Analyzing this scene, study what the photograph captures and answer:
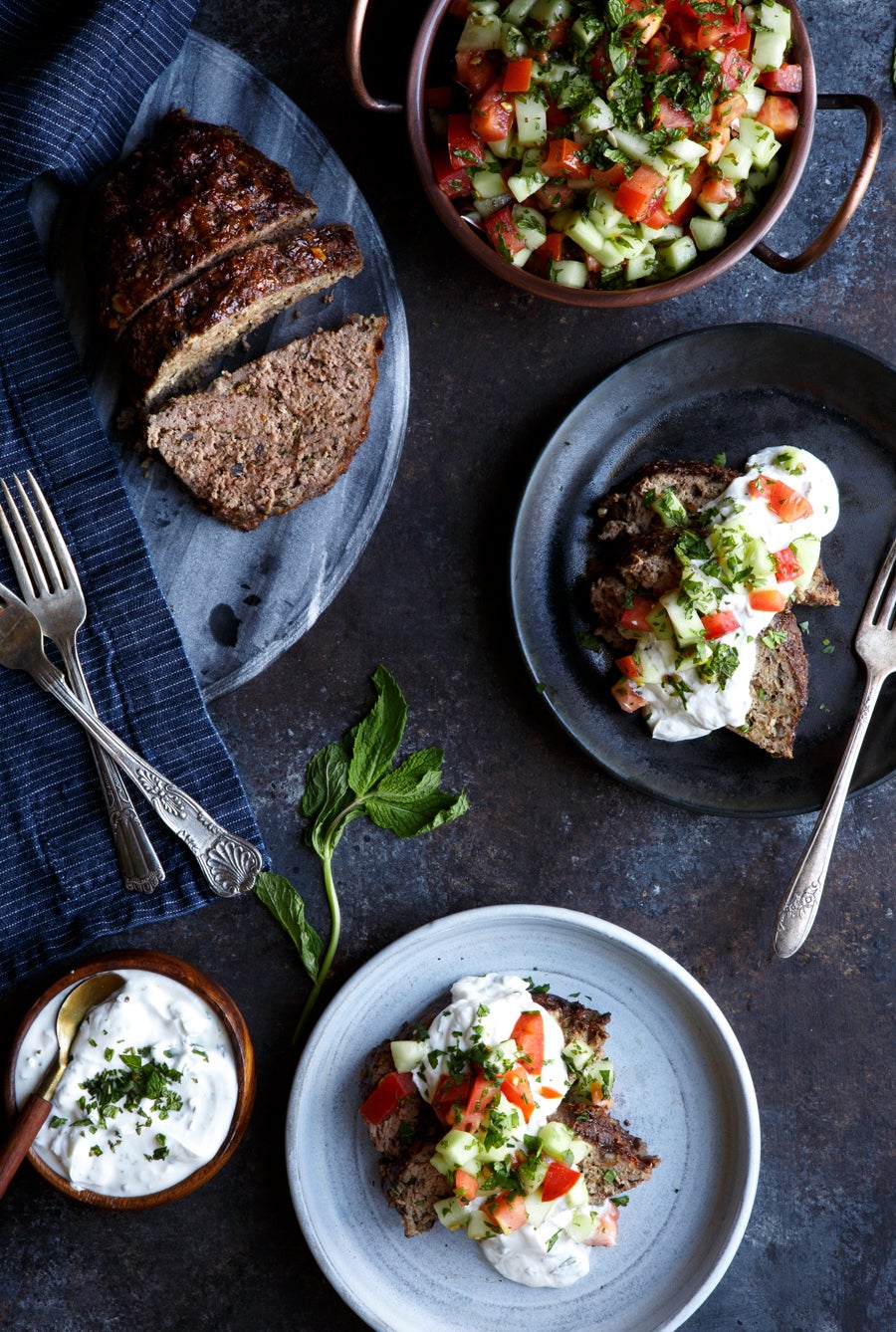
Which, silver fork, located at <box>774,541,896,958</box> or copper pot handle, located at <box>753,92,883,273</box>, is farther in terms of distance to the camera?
silver fork, located at <box>774,541,896,958</box>

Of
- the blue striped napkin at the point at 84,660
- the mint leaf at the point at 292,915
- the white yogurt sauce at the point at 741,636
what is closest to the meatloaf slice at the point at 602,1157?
the mint leaf at the point at 292,915

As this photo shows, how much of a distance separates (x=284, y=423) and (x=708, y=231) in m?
1.39

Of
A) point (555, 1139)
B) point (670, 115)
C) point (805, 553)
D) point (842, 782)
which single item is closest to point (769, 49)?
point (670, 115)

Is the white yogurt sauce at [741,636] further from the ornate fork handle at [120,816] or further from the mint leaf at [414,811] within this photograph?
the ornate fork handle at [120,816]

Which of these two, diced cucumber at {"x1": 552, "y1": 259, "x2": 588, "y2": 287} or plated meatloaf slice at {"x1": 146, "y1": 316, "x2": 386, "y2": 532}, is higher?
diced cucumber at {"x1": 552, "y1": 259, "x2": 588, "y2": 287}

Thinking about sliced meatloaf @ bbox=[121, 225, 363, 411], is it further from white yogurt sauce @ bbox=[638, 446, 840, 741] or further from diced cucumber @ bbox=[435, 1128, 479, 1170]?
→ diced cucumber @ bbox=[435, 1128, 479, 1170]

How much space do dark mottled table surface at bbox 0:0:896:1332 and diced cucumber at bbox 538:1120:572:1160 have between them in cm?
72

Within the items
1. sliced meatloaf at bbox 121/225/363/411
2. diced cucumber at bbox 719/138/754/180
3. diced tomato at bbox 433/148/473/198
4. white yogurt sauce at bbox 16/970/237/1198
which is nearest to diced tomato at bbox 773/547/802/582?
diced cucumber at bbox 719/138/754/180

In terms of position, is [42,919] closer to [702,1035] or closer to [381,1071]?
[381,1071]

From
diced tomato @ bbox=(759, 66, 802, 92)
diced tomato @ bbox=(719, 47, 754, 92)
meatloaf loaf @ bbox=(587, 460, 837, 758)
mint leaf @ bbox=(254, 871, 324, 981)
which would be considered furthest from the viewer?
mint leaf @ bbox=(254, 871, 324, 981)

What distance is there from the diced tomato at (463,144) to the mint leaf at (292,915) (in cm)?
228

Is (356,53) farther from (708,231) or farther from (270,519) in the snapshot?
(270,519)

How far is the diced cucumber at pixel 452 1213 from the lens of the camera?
9.45 ft

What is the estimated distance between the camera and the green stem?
3207 millimetres
